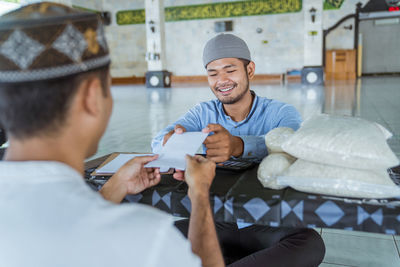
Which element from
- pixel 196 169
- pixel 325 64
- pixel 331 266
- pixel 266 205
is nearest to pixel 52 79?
pixel 196 169

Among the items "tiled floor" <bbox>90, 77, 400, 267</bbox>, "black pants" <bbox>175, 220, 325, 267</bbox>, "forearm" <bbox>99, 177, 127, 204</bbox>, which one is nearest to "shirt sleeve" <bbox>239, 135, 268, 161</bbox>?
"black pants" <bbox>175, 220, 325, 267</bbox>

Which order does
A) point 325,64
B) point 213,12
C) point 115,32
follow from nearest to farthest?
point 325,64 < point 213,12 < point 115,32

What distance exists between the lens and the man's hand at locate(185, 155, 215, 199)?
104cm

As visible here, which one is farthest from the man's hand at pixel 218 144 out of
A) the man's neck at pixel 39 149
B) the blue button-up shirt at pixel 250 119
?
the man's neck at pixel 39 149

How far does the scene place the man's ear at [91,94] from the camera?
75cm

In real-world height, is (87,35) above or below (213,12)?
below

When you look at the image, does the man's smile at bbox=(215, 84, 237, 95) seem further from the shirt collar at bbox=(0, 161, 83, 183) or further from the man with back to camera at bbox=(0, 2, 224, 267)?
the shirt collar at bbox=(0, 161, 83, 183)

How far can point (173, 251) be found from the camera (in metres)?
0.65

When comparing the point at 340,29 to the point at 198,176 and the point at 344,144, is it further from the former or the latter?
the point at 198,176

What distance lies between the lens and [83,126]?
2.52 ft

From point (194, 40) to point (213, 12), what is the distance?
6.12ft

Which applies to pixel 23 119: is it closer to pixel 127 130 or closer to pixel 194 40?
pixel 127 130

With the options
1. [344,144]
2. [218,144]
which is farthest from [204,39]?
[344,144]

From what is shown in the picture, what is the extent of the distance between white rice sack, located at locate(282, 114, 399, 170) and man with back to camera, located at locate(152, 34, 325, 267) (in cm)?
43
